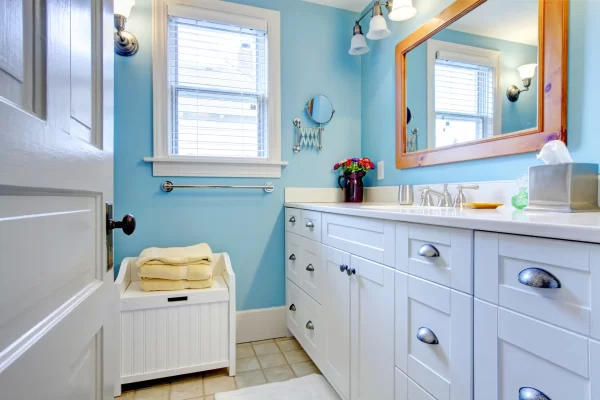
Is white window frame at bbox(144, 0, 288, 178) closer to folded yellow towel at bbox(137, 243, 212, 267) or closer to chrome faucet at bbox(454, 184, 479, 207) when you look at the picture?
folded yellow towel at bbox(137, 243, 212, 267)

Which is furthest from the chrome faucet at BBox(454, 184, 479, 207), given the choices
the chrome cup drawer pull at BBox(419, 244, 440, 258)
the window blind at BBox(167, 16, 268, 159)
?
the window blind at BBox(167, 16, 268, 159)

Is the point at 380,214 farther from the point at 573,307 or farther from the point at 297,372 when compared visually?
the point at 297,372

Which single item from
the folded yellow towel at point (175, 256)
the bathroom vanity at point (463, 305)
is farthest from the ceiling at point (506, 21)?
the folded yellow towel at point (175, 256)

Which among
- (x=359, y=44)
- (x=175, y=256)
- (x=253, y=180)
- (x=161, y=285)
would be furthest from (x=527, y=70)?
(x=161, y=285)

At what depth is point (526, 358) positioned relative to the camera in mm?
632

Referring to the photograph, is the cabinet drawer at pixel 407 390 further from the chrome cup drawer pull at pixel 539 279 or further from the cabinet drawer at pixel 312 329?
the cabinet drawer at pixel 312 329

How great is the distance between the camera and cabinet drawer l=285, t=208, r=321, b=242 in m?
1.66

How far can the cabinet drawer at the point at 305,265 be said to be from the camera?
1.63 m

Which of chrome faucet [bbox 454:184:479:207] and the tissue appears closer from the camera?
the tissue

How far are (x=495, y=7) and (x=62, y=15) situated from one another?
61.0 inches

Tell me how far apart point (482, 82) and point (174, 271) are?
175 centimetres

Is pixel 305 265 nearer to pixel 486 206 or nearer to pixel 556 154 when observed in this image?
pixel 486 206

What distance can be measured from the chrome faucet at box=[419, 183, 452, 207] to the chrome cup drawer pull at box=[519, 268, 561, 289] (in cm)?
90

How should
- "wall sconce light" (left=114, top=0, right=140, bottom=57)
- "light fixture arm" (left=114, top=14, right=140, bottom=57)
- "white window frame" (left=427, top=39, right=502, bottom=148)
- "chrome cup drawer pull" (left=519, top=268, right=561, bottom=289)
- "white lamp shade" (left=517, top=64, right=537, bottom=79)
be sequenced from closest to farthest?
"chrome cup drawer pull" (left=519, top=268, right=561, bottom=289)
"white lamp shade" (left=517, top=64, right=537, bottom=79)
"white window frame" (left=427, top=39, right=502, bottom=148)
"wall sconce light" (left=114, top=0, right=140, bottom=57)
"light fixture arm" (left=114, top=14, right=140, bottom=57)
